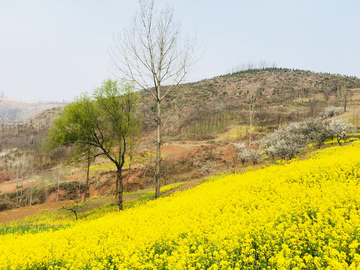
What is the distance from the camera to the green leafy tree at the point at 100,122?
547 inches

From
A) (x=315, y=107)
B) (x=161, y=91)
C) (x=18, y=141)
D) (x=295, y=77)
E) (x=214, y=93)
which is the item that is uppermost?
(x=295, y=77)

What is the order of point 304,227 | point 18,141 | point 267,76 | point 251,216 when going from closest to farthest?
1. point 304,227
2. point 251,216
3. point 18,141
4. point 267,76

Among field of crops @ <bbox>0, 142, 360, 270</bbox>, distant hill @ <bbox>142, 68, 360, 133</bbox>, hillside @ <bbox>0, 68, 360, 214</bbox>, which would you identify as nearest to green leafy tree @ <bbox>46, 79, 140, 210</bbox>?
hillside @ <bbox>0, 68, 360, 214</bbox>

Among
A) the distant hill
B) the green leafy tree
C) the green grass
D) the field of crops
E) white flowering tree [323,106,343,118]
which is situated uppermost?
the distant hill

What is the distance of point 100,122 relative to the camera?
14.4 meters

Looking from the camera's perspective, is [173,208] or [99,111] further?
[99,111]

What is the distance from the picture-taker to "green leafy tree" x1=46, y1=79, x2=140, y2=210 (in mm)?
13898

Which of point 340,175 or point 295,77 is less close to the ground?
point 295,77

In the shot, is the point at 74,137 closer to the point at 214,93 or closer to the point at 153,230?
the point at 153,230

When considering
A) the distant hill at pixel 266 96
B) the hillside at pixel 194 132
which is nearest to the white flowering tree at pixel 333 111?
the hillside at pixel 194 132

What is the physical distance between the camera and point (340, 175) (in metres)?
8.42

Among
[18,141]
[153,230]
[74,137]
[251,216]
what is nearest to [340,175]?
[251,216]

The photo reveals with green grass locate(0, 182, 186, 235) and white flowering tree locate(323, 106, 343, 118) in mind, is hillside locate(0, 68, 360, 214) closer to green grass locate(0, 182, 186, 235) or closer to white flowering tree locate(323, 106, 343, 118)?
white flowering tree locate(323, 106, 343, 118)

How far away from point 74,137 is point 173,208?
31.3 feet
